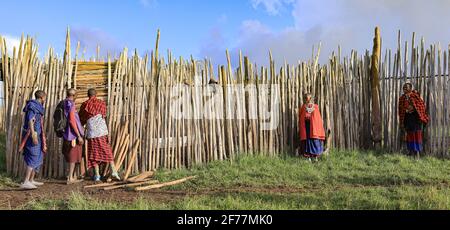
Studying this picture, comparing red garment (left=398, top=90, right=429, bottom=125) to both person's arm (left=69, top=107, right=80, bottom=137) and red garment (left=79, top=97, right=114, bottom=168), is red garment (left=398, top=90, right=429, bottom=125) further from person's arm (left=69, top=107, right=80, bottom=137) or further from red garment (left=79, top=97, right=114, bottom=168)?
person's arm (left=69, top=107, right=80, bottom=137)

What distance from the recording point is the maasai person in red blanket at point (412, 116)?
24.2 ft

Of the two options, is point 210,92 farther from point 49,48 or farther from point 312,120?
point 49,48

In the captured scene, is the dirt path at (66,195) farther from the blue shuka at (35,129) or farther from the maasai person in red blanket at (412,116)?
the maasai person in red blanket at (412,116)

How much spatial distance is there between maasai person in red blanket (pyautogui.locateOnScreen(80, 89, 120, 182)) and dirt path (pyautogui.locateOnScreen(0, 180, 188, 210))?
0.44 meters

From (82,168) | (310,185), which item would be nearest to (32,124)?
(82,168)

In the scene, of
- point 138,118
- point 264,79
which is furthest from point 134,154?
point 264,79

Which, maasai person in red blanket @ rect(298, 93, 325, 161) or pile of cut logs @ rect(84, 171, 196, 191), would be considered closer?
pile of cut logs @ rect(84, 171, 196, 191)

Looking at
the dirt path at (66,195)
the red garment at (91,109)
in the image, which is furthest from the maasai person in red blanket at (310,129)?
the red garment at (91,109)

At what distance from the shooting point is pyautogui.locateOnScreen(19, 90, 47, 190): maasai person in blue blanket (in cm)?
597

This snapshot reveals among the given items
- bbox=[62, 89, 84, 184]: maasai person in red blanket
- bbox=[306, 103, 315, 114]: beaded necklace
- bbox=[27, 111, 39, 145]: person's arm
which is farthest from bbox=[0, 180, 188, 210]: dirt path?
bbox=[306, 103, 315, 114]: beaded necklace

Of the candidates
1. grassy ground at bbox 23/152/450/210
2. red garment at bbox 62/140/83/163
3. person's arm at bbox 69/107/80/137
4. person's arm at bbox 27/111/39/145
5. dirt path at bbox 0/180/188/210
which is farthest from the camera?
red garment at bbox 62/140/83/163

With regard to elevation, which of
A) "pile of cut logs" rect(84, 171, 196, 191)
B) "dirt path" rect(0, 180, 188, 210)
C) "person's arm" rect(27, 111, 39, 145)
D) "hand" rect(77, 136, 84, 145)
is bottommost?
"dirt path" rect(0, 180, 188, 210)

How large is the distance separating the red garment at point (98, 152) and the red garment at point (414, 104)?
496cm

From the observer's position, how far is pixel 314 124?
7379 millimetres
